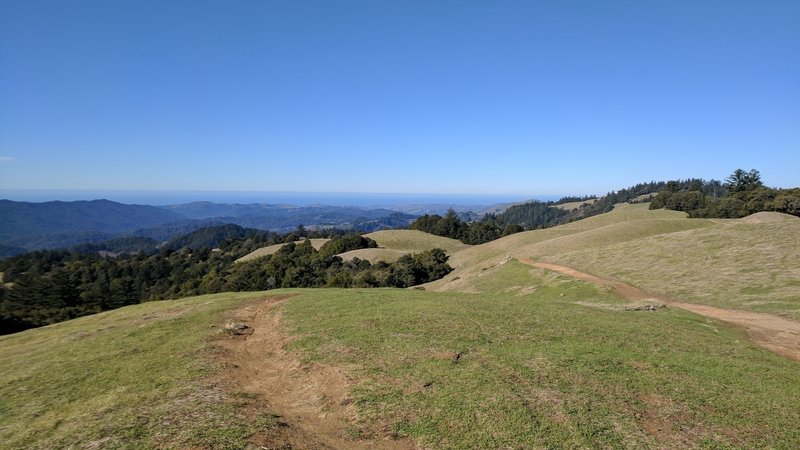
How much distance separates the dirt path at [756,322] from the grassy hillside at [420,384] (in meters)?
1.17

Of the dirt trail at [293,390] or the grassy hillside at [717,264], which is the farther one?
the grassy hillside at [717,264]

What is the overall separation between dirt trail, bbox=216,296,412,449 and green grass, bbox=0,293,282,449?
752 millimetres

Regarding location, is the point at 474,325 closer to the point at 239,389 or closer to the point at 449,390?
the point at 449,390

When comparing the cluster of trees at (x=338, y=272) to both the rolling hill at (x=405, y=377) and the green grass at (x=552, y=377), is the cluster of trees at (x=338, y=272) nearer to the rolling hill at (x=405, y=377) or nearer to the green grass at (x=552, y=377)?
the rolling hill at (x=405, y=377)

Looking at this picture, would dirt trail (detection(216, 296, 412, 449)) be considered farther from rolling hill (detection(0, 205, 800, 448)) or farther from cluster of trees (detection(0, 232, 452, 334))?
cluster of trees (detection(0, 232, 452, 334))

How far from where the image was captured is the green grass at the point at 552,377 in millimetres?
9844

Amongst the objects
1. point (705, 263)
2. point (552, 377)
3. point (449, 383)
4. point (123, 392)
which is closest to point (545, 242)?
point (705, 263)

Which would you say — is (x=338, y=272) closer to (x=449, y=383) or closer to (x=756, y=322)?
(x=756, y=322)

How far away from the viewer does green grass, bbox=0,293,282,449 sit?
31.6 feet

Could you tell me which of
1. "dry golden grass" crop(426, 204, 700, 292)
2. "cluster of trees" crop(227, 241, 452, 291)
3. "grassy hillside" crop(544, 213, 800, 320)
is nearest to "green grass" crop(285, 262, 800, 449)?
"grassy hillside" crop(544, 213, 800, 320)

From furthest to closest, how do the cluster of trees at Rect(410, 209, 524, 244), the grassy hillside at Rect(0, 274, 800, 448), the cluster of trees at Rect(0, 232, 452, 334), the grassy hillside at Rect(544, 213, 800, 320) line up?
1. the cluster of trees at Rect(410, 209, 524, 244)
2. the cluster of trees at Rect(0, 232, 452, 334)
3. the grassy hillside at Rect(544, 213, 800, 320)
4. the grassy hillside at Rect(0, 274, 800, 448)

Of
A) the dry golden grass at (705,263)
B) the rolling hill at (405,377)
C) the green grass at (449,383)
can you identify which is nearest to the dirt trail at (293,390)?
the rolling hill at (405,377)

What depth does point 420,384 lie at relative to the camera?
40.2 ft

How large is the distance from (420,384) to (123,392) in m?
9.20
